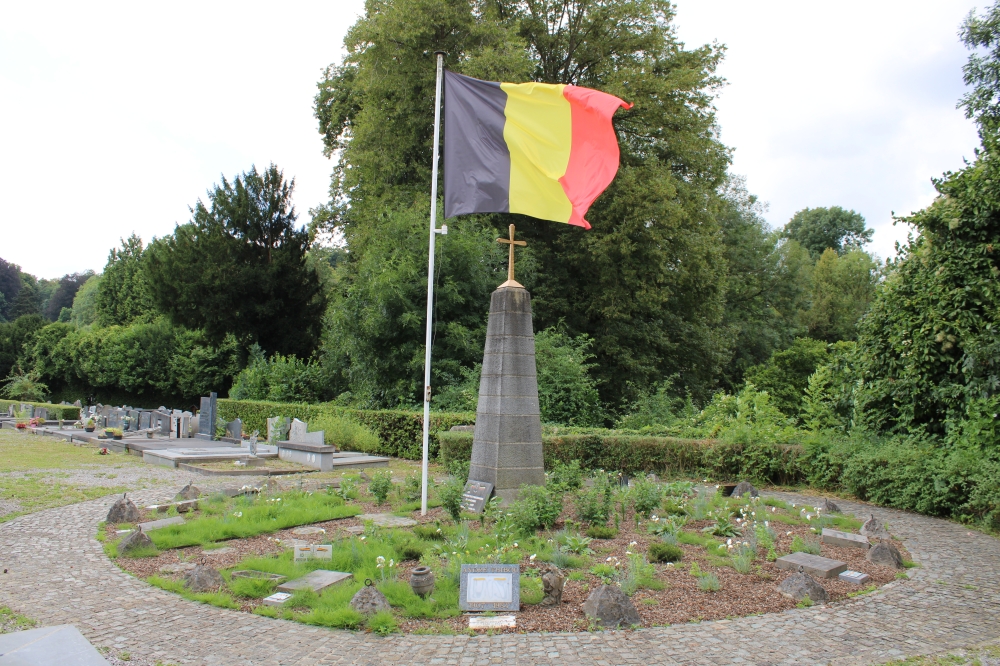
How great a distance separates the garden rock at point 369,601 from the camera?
5180 mm

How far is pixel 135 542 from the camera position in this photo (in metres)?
7.07

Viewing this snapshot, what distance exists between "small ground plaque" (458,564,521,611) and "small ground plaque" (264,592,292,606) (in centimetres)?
141

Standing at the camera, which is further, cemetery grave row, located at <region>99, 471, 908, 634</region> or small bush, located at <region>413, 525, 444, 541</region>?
small bush, located at <region>413, 525, 444, 541</region>

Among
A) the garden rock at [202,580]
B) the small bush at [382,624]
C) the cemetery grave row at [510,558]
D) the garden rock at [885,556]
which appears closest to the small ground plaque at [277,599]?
the cemetery grave row at [510,558]

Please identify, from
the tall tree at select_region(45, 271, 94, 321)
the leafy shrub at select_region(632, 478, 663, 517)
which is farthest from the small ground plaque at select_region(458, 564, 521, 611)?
the tall tree at select_region(45, 271, 94, 321)

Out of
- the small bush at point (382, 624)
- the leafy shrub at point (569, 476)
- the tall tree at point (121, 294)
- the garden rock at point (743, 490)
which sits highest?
the tall tree at point (121, 294)

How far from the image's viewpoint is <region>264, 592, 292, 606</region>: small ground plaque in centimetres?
547

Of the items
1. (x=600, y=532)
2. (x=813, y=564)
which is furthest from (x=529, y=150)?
(x=813, y=564)

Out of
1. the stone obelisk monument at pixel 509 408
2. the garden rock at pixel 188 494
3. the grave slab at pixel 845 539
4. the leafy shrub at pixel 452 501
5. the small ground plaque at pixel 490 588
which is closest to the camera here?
the small ground plaque at pixel 490 588

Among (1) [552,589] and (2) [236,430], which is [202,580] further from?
(2) [236,430]

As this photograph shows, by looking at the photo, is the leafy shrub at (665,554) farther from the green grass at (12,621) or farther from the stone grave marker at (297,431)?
the stone grave marker at (297,431)

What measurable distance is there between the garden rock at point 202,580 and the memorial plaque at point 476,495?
3.49 meters

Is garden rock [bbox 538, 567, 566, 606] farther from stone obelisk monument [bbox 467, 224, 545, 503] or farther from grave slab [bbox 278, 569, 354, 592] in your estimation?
stone obelisk monument [bbox 467, 224, 545, 503]

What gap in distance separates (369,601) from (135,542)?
130 inches
